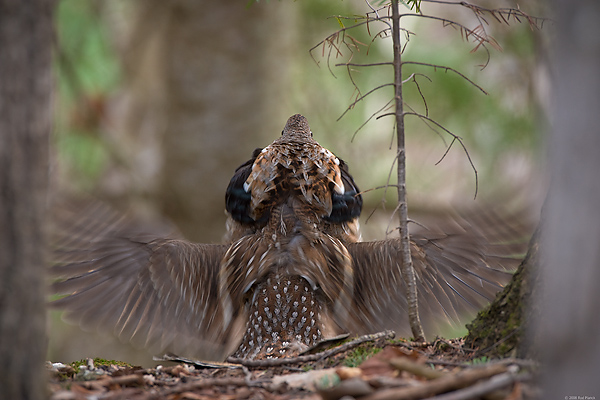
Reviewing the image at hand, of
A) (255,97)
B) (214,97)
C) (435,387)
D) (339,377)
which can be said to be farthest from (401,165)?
(214,97)

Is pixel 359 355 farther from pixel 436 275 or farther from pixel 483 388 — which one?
pixel 436 275

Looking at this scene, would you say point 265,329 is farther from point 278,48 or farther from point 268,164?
point 278,48

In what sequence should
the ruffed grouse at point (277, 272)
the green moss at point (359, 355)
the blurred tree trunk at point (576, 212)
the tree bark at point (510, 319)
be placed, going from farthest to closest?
the ruffed grouse at point (277, 272)
the green moss at point (359, 355)
the tree bark at point (510, 319)
the blurred tree trunk at point (576, 212)

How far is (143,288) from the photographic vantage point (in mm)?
4664

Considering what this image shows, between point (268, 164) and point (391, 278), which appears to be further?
point (268, 164)

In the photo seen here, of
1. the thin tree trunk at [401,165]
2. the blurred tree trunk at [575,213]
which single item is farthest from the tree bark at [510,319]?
the blurred tree trunk at [575,213]

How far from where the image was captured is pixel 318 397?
7.48 feet

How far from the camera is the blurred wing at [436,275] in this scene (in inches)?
170

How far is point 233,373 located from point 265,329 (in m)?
0.92

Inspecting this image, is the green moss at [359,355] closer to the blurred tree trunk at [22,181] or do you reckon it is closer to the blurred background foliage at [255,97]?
the blurred tree trunk at [22,181]

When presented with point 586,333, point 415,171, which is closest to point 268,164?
point 586,333

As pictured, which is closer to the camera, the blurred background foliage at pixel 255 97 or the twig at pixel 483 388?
the twig at pixel 483 388

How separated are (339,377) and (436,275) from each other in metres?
2.20

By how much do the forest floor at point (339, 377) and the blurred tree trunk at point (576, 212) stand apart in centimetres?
44
